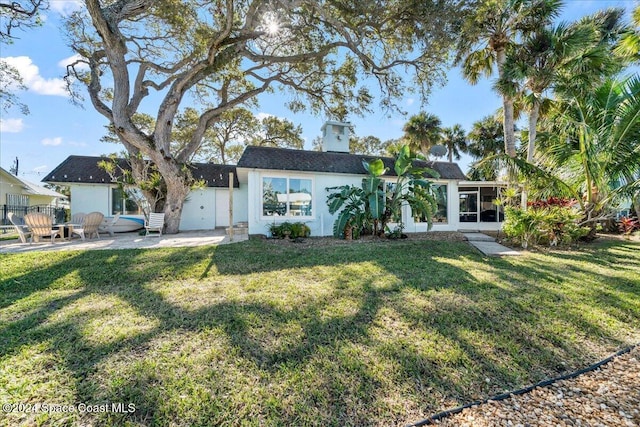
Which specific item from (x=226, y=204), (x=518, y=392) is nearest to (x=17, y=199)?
(x=226, y=204)

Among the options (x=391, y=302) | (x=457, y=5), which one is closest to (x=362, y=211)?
(x=391, y=302)

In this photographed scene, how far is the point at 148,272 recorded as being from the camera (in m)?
5.79

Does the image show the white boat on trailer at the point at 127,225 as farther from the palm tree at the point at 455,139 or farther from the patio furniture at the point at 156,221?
the palm tree at the point at 455,139

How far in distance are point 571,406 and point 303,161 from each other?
35.5ft

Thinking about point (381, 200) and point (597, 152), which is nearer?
point (597, 152)

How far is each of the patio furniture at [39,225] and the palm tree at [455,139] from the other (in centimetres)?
2517

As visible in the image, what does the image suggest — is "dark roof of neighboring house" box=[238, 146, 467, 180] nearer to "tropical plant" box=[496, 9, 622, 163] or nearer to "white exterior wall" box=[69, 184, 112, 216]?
"tropical plant" box=[496, 9, 622, 163]

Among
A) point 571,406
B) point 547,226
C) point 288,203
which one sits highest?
point 288,203

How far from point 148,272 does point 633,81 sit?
14.4 m

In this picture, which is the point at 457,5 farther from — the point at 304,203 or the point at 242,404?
the point at 242,404

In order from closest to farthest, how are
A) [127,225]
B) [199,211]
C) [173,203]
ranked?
1. [173,203]
2. [127,225]
3. [199,211]

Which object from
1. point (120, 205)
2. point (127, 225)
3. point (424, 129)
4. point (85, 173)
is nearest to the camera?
point (127, 225)

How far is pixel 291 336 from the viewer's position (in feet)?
10.7

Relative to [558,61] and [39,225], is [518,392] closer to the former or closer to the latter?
[558,61]
